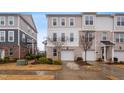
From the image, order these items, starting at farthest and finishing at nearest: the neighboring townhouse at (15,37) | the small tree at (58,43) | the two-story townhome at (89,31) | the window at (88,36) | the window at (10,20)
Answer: the two-story townhome at (89,31) → the window at (88,36) → the small tree at (58,43) → the window at (10,20) → the neighboring townhouse at (15,37)

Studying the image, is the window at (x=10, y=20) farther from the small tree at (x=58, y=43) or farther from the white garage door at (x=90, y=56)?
the white garage door at (x=90, y=56)

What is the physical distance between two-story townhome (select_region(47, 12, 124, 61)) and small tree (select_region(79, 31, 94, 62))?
0.22 m

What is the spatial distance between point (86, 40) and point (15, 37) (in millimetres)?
8816

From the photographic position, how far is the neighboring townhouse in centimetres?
2785

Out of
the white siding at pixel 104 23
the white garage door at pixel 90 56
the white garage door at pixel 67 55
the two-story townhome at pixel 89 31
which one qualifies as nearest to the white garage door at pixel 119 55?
the two-story townhome at pixel 89 31

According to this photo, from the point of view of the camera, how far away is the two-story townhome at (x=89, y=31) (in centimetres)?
2900

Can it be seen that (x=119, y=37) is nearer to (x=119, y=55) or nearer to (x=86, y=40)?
(x=119, y=55)

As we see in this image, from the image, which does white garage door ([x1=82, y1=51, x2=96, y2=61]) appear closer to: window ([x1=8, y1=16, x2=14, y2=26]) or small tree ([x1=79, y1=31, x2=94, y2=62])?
small tree ([x1=79, y1=31, x2=94, y2=62])

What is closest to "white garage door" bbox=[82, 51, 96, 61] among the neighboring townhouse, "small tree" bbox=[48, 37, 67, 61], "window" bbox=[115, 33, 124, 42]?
"small tree" bbox=[48, 37, 67, 61]

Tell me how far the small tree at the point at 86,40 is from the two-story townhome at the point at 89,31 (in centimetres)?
22

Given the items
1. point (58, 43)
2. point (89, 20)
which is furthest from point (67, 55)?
point (89, 20)

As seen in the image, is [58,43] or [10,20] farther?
Result: [58,43]

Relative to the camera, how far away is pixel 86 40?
28.5 metres

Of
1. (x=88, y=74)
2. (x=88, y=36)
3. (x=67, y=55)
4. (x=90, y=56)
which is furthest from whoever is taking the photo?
(x=88, y=36)
